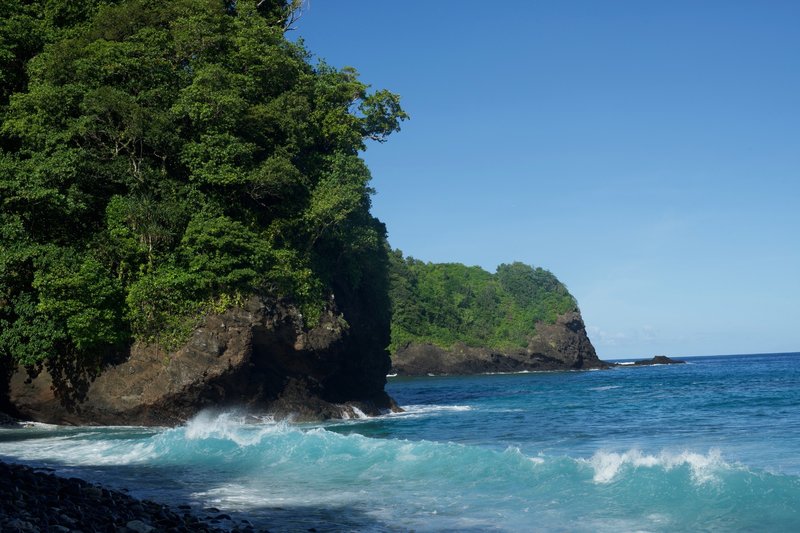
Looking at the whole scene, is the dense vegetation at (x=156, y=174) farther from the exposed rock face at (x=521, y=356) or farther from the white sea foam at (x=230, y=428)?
the exposed rock face at (x=521, y=356)

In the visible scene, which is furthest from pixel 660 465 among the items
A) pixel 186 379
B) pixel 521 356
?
pixel 521 356

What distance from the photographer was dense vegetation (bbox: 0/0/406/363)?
2212 centimetres

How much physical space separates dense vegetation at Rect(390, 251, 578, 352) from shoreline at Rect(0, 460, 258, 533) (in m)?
75.8

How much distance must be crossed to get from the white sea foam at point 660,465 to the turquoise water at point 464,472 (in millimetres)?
28

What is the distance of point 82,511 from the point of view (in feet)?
31.1

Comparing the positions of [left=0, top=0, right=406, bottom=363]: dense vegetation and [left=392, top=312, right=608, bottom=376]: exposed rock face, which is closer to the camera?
[left=0, top=0, right=406, bottom=363]: dense vegetation

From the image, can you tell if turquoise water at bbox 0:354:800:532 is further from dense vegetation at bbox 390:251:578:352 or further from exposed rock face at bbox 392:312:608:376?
dense vegetation at bbox 390:251:578:352

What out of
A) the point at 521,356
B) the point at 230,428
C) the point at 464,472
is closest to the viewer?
the point at 464,472

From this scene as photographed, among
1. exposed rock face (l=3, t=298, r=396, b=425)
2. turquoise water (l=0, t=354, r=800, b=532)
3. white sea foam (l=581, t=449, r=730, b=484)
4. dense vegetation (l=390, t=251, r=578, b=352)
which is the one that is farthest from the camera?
dense vegetation (l=390, t=251, r=578, b=352)

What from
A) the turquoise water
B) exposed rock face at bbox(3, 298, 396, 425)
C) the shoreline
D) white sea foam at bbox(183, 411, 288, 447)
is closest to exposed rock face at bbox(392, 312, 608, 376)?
exposed rock face at bbox(3, 298, 396, 425)

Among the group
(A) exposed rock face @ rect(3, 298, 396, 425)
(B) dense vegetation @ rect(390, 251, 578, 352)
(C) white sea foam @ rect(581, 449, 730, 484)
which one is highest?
(B) dense vegetation @ rect(390, 251, 578, 352)

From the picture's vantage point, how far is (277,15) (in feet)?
106

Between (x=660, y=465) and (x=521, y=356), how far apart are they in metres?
84.0

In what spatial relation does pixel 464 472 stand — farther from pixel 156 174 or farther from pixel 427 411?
pixel 427 411
